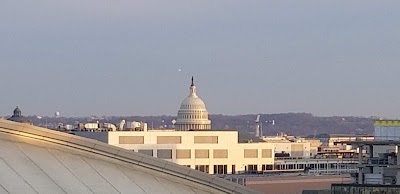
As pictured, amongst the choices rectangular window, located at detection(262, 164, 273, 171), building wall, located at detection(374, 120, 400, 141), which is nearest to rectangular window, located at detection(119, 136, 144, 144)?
rectangular window, located at detection(262, 164, 273, 171)

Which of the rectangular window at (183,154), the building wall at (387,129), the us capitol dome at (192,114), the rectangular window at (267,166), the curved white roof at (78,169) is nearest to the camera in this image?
the curved white roof at (78,169)

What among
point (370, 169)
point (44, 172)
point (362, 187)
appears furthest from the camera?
point (370, 169)

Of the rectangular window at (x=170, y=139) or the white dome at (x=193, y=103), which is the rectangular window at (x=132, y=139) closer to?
the rectangular window at (x=170, y=139)

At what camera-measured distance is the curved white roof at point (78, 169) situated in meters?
41.1

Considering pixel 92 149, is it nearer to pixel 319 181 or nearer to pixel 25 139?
pixel 25 139

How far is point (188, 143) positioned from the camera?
140m

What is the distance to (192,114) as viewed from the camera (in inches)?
7092

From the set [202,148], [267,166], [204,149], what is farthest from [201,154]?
[267,166]

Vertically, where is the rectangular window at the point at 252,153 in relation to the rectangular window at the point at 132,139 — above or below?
below

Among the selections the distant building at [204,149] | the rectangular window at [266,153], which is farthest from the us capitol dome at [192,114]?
the rectangular window at [266,153]

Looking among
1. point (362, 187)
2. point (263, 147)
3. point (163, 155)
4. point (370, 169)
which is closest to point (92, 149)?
point (362, 187)

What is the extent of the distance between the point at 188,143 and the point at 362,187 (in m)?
81.5

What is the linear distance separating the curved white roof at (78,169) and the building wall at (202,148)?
294 ft

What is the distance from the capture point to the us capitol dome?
178m
